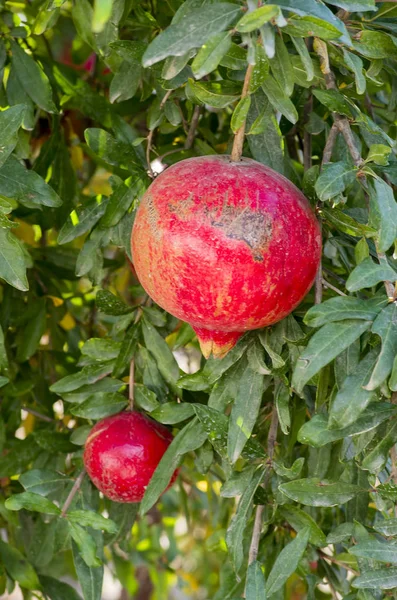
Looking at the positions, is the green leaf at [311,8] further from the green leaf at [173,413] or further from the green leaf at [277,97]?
the green leaf at [173,413]

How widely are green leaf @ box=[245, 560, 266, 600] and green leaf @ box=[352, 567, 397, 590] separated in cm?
10

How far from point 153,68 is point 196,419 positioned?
17.7 inches

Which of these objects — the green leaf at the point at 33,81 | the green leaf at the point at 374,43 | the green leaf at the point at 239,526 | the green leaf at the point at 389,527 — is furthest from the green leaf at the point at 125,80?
the green leaf at the point at 389,527

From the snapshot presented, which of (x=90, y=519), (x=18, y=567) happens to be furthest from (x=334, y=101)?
(x=18, y=567)

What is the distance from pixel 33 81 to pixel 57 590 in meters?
0.88

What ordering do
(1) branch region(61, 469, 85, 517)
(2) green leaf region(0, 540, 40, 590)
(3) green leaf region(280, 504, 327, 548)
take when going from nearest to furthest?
(3) green leaf region(280, 504, 327, 548), (1) branch region(61, 469, 85, 517), (2) green leaf region(0, 540, 40, 590)

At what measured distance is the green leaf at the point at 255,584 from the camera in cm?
86

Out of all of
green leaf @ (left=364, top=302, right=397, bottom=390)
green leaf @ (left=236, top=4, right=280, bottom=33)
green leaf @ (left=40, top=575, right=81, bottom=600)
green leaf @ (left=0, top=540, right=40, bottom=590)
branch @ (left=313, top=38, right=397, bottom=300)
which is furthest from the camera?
green leaf @ (left=40, top=575, right=81, bottom=600)

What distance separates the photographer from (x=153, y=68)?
3.28 ft

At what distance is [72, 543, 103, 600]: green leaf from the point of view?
1079 millimetres

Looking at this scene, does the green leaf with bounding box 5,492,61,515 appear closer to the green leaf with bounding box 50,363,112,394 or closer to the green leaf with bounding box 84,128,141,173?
the green leaf with bounding box 50,363,112,394

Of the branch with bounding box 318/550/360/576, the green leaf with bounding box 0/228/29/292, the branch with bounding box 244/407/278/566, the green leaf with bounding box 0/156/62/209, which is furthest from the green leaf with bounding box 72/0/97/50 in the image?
the branch with bounding box 318/550/360/576

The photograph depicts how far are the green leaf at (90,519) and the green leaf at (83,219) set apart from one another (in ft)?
1.16

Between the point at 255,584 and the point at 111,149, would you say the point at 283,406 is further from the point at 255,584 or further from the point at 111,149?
the point at 111,149
